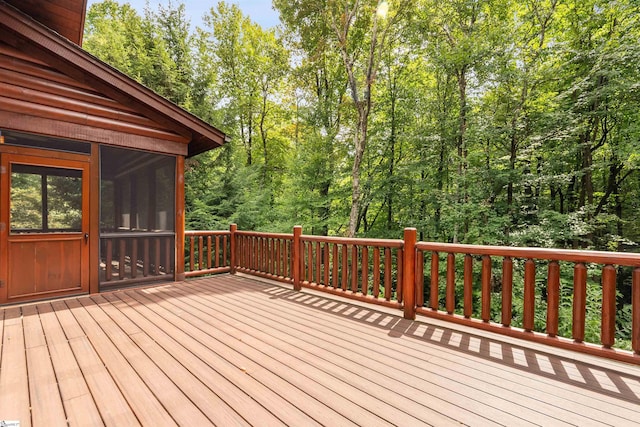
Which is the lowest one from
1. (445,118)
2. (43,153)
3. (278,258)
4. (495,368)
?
(495,368)

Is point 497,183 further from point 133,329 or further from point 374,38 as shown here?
point 133,329

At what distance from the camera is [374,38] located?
8312mm

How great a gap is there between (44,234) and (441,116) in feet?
33.4

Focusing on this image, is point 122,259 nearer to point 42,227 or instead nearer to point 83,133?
point 42,227

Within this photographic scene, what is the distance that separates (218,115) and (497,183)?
9.19 m

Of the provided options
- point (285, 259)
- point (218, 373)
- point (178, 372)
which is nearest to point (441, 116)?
point (285, 259)

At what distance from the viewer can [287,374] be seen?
76.3 inches

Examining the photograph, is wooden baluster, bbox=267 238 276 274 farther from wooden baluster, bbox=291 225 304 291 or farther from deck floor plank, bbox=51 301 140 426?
deck floor plank, bbox=51 301 140 426

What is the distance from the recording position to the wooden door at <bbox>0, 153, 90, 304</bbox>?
3.30 m

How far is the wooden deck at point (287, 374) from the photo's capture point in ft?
5.05

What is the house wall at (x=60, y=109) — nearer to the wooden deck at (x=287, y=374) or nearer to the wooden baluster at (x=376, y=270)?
the wooden deck at (x=287, y=374)

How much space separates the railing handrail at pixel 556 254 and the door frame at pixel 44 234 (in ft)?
14.3

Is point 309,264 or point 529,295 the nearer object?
point 529,295

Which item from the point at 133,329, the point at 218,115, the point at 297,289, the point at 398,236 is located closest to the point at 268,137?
the point at 218,115
